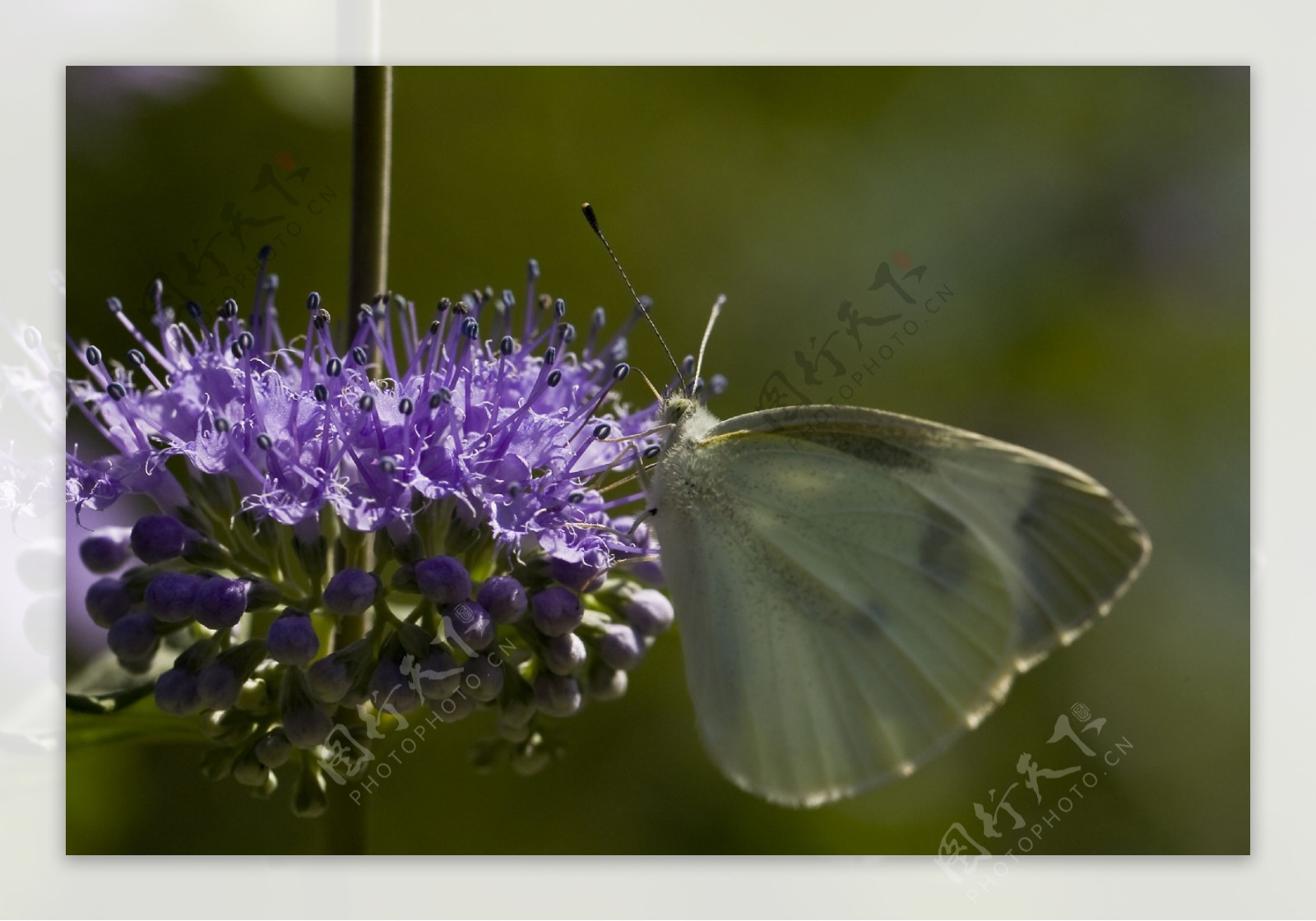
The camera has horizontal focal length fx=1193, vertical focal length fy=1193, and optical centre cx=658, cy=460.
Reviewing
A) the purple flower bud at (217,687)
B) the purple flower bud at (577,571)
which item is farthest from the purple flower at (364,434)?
the purple flower bud at (217,687)

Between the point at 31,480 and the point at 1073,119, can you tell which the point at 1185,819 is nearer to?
the point at 1073,119

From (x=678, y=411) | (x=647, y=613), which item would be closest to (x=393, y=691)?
(x=647, y=613)

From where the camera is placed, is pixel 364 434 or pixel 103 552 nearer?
pixel 364 434

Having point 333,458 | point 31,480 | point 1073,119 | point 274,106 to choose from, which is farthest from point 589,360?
point 1073,119

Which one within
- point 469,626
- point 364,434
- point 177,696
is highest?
point 364,434

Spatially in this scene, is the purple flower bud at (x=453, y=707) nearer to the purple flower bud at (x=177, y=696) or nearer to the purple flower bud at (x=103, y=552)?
the purple flower bud at (x=177, y=696)

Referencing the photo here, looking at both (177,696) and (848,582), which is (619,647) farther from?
(177,696)
